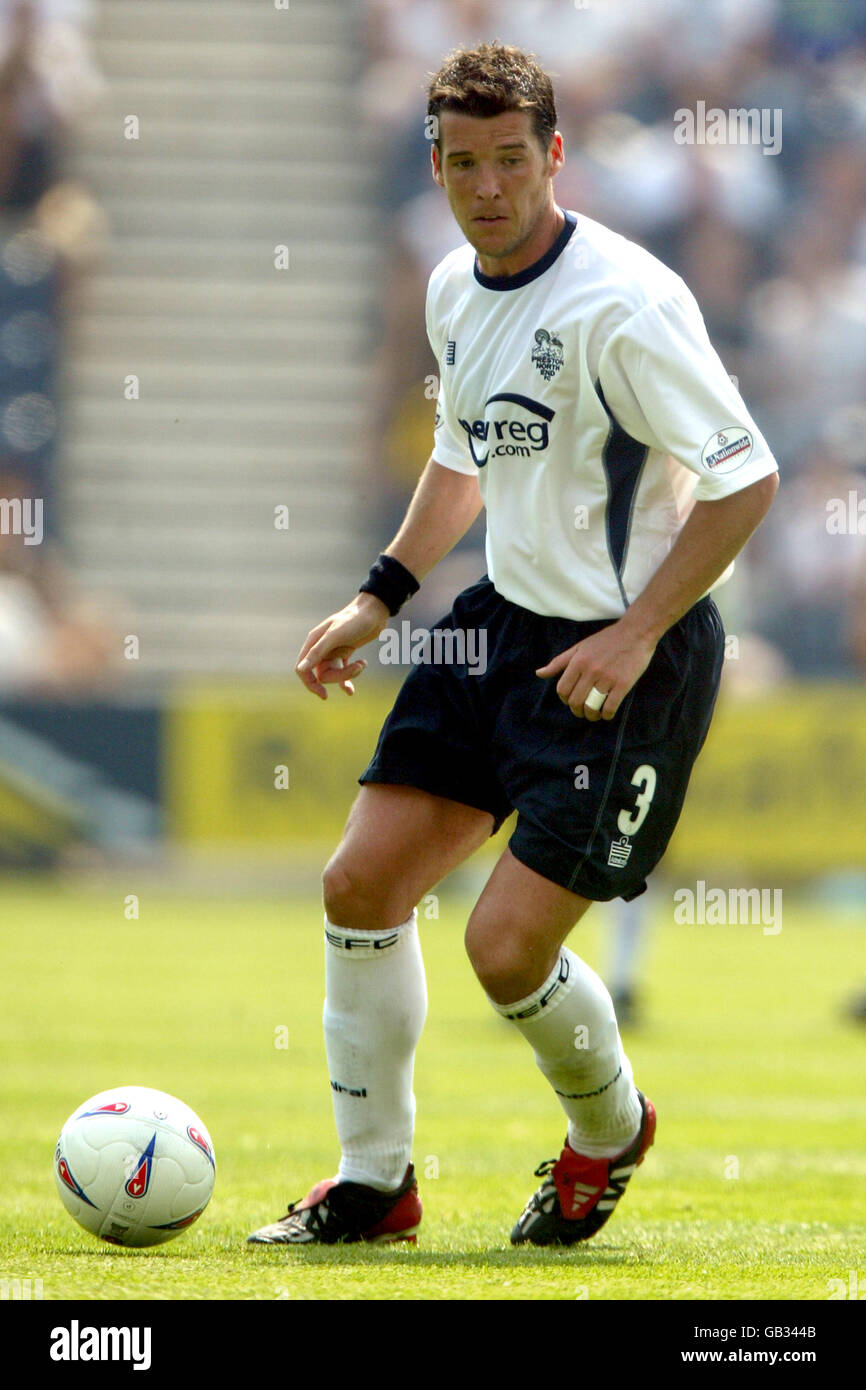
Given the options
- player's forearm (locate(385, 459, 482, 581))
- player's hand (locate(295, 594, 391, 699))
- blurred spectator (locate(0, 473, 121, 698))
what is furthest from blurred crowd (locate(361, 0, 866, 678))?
player's hand (locate(295, 594, 391, 699))

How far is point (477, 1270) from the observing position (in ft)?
11.9

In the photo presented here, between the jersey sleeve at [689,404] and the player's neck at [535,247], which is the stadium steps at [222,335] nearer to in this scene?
the player's neck at [535,247]

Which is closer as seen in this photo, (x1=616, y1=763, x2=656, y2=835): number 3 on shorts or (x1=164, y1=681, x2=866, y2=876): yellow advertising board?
(x1=616, y1=763, x2=656, y2=835): number 3 on shorts

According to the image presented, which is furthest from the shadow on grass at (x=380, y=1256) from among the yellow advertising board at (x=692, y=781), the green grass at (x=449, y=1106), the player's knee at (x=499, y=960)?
the yellow advertising board at (x=692, y=781)

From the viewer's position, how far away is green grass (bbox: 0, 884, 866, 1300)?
3.64 m

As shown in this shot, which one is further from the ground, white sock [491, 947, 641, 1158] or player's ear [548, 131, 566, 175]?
player's ear [548, 131, 566, 175]

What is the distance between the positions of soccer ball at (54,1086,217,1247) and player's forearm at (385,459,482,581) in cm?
134

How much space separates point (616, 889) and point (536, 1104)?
2.97 m

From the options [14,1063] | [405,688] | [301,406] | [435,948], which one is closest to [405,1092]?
[405,688]

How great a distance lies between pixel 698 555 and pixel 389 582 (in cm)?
91

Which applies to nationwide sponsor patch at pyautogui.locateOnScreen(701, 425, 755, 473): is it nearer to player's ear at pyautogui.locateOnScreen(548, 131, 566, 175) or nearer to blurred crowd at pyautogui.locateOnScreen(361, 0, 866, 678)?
player's ear at pyautogui.locateOnScreen(548, 131, 566, 175)
